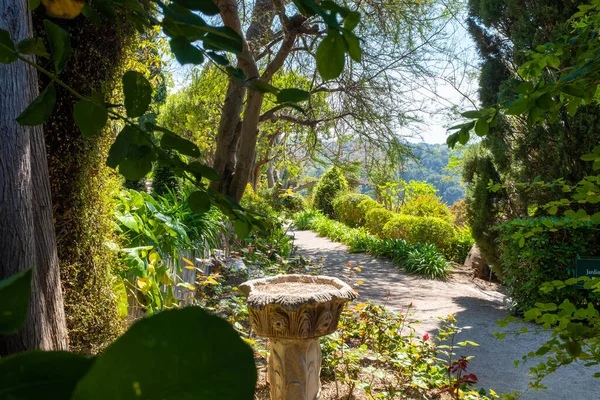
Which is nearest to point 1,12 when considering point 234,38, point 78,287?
point 234,38

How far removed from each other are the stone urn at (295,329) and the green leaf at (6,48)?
2.66 meters

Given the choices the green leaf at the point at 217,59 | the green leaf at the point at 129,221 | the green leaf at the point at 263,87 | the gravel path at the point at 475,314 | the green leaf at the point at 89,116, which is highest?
the green leaf at the point at 217,59

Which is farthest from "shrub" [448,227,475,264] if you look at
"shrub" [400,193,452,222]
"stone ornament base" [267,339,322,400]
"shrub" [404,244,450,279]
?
"stone ornament base" [267,339,322,400]

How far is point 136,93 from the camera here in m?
0.43

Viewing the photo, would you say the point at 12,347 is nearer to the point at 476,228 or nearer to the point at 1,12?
the point at 1,12

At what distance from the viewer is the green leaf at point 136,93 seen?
42cm

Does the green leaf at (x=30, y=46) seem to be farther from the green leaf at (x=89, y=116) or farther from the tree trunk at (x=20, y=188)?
the tree trunk at (x=20, y=188)

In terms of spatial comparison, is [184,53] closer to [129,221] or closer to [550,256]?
[129,221]

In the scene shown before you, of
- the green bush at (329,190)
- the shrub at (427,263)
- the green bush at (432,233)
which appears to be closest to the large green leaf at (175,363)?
the shrub at (427,263)

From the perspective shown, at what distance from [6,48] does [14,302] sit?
33 centimetres

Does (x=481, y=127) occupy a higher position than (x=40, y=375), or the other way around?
(x=481, y=127)

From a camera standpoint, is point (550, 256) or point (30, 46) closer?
point (30, 46)

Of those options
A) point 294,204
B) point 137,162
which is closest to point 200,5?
point 137,162

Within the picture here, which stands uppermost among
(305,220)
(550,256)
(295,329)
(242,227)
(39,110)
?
(39,110)
